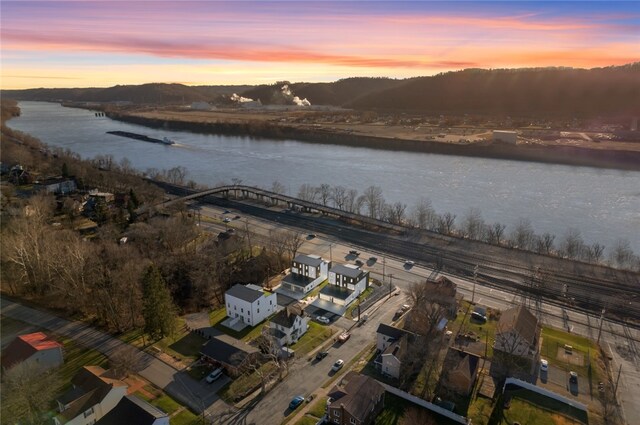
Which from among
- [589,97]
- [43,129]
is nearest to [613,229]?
[589,97]

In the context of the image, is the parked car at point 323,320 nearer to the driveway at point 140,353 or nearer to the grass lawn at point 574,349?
the driveway at point 140,353

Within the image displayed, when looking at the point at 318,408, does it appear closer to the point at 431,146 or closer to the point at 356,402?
the point at 356,402

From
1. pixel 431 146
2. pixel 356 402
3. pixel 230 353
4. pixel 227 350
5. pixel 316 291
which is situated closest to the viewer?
pixel 356 402

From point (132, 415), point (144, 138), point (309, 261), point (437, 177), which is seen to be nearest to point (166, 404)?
point (132, 415)

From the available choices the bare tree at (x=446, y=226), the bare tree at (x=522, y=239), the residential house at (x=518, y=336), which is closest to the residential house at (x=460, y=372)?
the residential house at (x=518, y=336)

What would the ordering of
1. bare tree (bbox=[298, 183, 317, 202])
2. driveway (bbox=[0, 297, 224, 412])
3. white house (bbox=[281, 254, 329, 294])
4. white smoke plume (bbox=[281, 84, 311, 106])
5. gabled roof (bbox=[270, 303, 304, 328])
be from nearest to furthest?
driveway (bbox=[0, 297, 224, 412]), gabled roof (bbox=[270, 303, 304, 328]), white house (bbox=[281, 254, 329, 294]), bare tree (bbox=[298, 183, 317, 202]), white smoke plume (bbox=[281, 84, 311, 106])

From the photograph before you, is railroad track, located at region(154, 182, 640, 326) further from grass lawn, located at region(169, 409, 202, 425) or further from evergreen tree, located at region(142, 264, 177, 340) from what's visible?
grass lawn, located at region(169, 409, 202, 425)

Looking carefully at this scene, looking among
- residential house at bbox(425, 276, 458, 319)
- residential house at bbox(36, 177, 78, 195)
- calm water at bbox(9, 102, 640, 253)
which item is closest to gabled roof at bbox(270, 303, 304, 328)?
residential house at bbox(425, 276, 458, 319)
